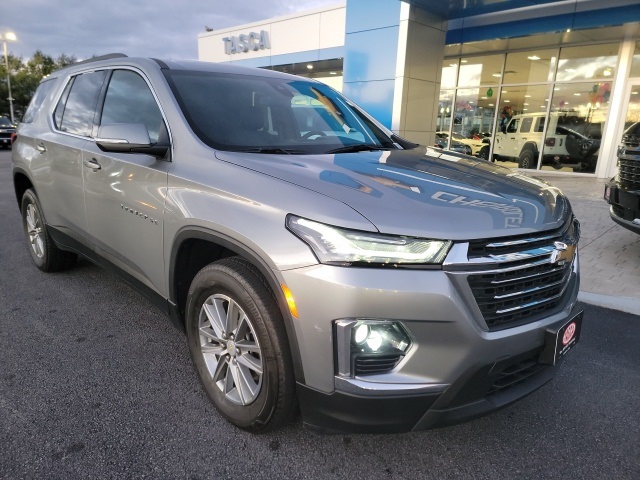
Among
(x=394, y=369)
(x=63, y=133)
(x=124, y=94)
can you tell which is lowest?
(x=394, y=369)

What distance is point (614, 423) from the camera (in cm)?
242

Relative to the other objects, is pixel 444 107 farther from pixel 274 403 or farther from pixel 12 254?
pixel 274 403

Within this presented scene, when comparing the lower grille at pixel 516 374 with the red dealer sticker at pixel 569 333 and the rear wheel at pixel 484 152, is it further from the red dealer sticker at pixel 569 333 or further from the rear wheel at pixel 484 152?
the rear wheel at pixel 484 152

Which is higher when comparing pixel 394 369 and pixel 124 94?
pixel 124 94

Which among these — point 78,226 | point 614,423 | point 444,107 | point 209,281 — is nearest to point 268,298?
point 209,281

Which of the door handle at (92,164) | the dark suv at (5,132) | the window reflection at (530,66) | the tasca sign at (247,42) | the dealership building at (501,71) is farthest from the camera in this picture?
the dark suv at (5,132)

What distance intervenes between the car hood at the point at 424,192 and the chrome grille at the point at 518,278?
6 centimetres

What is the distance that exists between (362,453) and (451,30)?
12944mm

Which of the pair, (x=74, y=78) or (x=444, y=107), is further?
(x=444, y=107)

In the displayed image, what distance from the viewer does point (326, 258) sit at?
170cm

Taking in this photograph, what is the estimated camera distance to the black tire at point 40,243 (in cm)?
414

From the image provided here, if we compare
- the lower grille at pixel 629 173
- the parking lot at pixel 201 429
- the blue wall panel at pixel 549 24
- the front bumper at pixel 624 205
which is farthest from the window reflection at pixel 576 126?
the parking lot at pixel 201 429

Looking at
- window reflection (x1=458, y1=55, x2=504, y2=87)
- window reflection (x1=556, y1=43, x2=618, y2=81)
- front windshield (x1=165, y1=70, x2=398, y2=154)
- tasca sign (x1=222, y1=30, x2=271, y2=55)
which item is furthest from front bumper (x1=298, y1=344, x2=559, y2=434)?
tasca sign (x1=222, y1=30, x2=271, y2=55)

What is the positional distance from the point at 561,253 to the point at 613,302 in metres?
2.55
